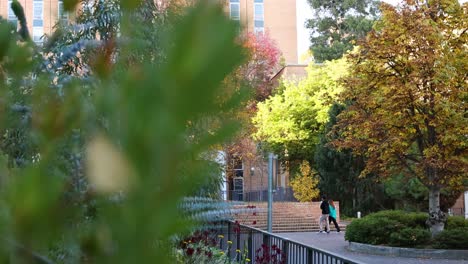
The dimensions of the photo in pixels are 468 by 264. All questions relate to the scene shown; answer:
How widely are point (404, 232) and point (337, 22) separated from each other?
35.9m

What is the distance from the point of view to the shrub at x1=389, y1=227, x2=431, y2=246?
61.0ft

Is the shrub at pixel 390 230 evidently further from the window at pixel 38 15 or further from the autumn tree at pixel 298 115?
the window at pixel 38 15

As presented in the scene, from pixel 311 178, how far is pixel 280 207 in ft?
18.9

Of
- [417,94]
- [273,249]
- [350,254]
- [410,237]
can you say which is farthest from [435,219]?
[273,249]

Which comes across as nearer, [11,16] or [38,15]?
[11,16]

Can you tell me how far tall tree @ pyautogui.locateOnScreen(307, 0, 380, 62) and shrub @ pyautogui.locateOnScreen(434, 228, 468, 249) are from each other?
32.5m

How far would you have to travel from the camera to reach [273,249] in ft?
26.6

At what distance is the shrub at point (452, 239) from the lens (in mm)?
17953

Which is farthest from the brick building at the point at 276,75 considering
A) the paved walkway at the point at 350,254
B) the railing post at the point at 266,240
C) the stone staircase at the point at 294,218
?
the railing post at the point at 266,240

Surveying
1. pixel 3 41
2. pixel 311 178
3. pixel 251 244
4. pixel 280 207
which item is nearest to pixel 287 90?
pixel 311 178

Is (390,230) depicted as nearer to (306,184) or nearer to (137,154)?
(306,184)

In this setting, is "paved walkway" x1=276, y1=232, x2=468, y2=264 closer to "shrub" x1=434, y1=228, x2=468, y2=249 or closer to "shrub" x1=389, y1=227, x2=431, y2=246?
"shrub" x1=434, y1=228, x2=468, y2=249

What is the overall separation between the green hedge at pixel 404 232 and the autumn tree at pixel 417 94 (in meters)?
0.57

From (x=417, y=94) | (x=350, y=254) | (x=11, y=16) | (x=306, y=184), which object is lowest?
(x=350, y=254)
